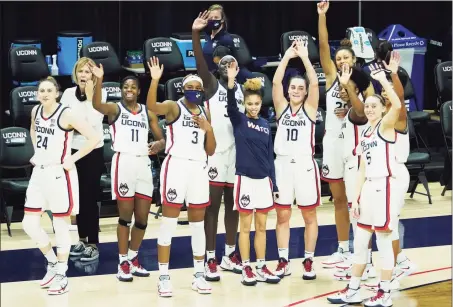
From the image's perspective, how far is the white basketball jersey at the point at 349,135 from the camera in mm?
10305

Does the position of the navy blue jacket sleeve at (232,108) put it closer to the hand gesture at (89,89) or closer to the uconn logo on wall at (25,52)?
the hand gesture at (89,89)

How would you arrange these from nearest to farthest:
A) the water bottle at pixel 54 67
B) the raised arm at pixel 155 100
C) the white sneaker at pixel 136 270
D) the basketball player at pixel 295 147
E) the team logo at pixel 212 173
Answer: the raised arm at pixel 155 100, the basketball player at pixel 295 147, the team logo at pixel 212 173, the white sneaker at pixel 136 270, the water bottle at pixel 54 67

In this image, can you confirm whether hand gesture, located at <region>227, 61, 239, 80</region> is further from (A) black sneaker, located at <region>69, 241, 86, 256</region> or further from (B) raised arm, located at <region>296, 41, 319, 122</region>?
(A) black sneaker, located at <region>69, 241, 86, 256</region>

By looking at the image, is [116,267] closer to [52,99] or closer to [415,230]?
[52,99]

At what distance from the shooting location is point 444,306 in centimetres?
966

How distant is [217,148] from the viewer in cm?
1032

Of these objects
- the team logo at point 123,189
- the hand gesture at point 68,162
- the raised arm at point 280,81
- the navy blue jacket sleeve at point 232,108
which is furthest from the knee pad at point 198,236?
the raised arm at point 280,81

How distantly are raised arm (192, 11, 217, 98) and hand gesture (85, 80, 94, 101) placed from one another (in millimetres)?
1003

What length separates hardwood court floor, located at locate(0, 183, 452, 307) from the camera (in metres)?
9.84

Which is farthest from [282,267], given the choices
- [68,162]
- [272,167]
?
[68,162]

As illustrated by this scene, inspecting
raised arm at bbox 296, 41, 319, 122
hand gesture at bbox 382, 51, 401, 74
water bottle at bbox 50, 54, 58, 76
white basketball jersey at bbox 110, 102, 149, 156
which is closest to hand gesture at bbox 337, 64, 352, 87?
raised arm at bbox 296, 41, 319, 122

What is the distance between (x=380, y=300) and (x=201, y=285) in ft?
4.92

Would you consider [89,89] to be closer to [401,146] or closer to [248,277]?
[248,277]

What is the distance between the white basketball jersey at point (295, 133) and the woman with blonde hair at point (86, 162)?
1.63 meters
